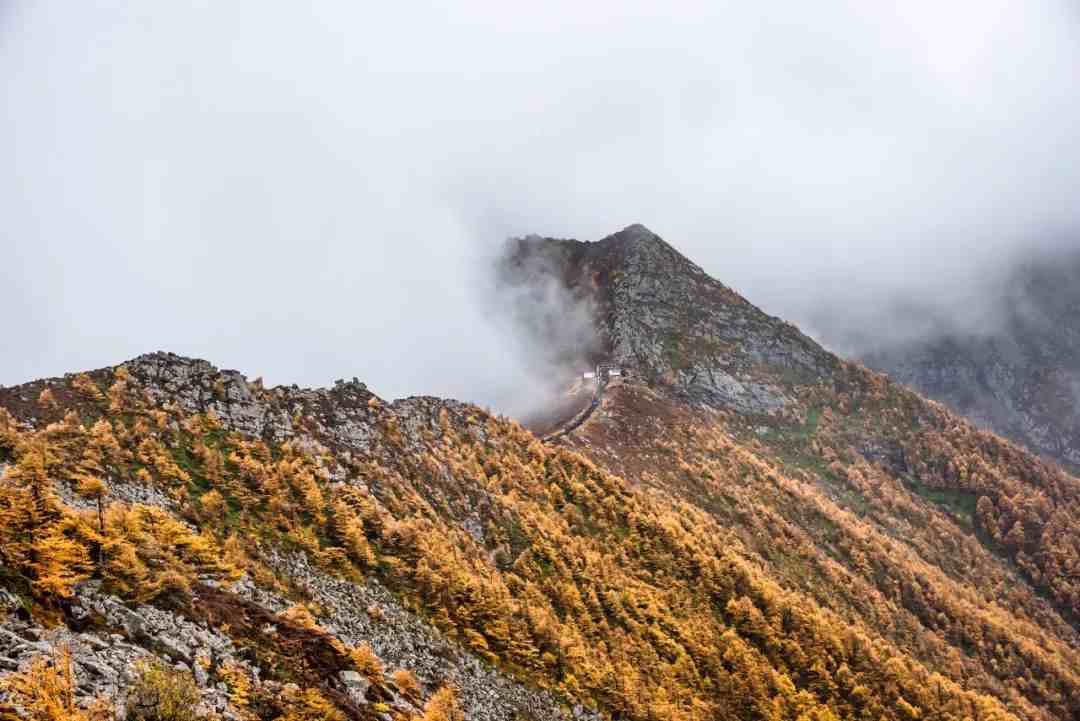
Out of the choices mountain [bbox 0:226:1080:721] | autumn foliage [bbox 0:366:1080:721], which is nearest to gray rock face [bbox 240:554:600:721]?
mountain [bbox 0:226:1080:721]

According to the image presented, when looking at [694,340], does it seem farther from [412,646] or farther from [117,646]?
[117,646]

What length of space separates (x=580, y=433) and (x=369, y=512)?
2682 inches

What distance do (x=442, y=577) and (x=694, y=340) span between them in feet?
474

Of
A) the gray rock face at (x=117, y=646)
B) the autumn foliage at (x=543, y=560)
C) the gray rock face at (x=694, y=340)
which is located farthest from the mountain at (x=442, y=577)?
the gray rock face at (x=694, y=340)

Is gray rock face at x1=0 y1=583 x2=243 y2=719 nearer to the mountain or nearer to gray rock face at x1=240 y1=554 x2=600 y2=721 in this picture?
the mountain

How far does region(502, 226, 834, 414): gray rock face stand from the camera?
541 ft

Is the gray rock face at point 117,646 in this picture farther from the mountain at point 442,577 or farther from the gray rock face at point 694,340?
the gray rock face at point 694,340

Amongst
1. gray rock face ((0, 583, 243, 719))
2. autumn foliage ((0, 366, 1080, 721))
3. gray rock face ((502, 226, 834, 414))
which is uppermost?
gray rock face ((502, 226, 834, 414))

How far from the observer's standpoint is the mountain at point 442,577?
73.7 ft

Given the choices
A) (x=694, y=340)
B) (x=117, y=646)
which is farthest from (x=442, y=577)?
(x=694, y=340)

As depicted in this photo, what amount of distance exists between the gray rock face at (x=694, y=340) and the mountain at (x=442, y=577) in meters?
36.1

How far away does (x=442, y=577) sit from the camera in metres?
41.1

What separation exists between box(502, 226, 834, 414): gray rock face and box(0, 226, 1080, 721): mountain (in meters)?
36.1

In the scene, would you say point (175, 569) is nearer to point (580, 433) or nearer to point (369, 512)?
point (369, 512)
